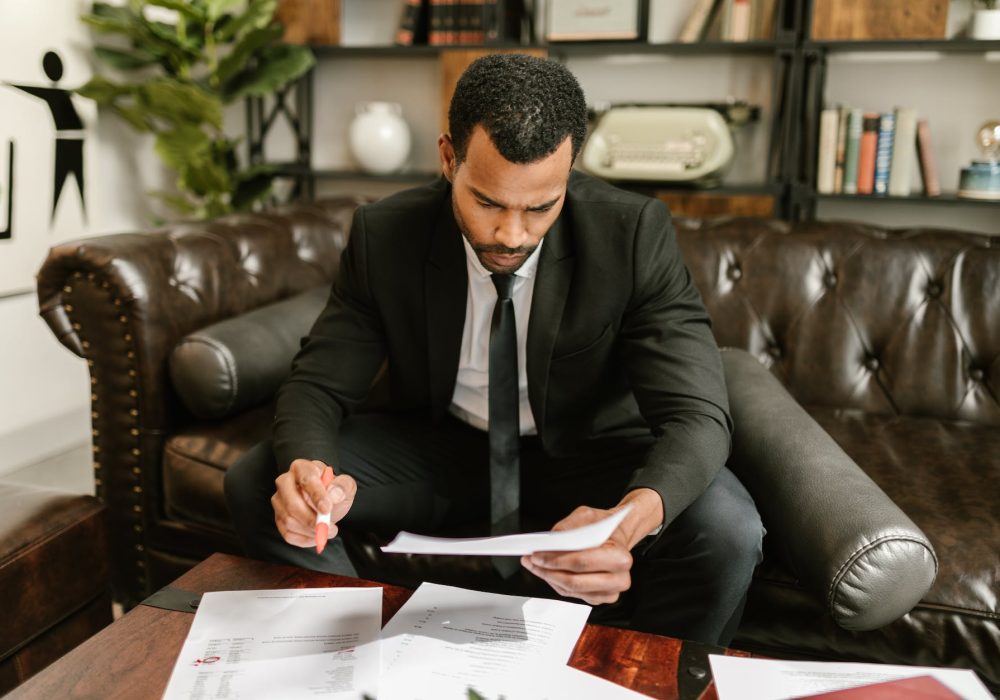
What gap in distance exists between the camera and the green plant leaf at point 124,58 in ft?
9.77

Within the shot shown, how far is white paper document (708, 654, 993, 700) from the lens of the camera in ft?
2.84

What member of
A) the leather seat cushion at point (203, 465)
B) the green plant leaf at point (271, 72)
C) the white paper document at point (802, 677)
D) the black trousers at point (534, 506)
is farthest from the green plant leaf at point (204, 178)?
the white paper document at point (802, 677)

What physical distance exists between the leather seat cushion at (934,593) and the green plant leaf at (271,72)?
92.6 inches

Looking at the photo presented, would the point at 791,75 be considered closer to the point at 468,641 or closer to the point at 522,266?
the point at 522,266

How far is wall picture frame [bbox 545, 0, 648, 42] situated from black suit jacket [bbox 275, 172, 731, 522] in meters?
1.48

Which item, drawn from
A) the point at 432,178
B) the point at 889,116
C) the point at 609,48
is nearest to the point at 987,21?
the point at 889,116

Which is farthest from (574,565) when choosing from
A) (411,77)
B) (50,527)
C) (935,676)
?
(411,77)

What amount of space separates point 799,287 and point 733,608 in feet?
3.26

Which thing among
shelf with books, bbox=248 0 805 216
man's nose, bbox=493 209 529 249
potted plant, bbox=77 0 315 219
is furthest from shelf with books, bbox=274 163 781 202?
man's nose, bbox=493 209 529 249

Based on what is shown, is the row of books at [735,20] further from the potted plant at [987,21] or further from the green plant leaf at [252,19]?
the green plant leaf at [252,19]

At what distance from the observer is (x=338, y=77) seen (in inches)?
137

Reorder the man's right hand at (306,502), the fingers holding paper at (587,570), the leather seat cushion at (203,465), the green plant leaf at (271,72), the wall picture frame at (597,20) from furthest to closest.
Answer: the green plant leaf at (271,72), the wall picture frame at (597,20), the leather seat cushion at (203,465), the man's right hand at (306,502), the fingers holding paper at (587,570)

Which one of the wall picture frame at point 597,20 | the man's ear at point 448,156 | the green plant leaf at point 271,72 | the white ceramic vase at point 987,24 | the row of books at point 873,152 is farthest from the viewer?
the green plant leaf at point 271,72

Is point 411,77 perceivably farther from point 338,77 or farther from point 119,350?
point 119,350
